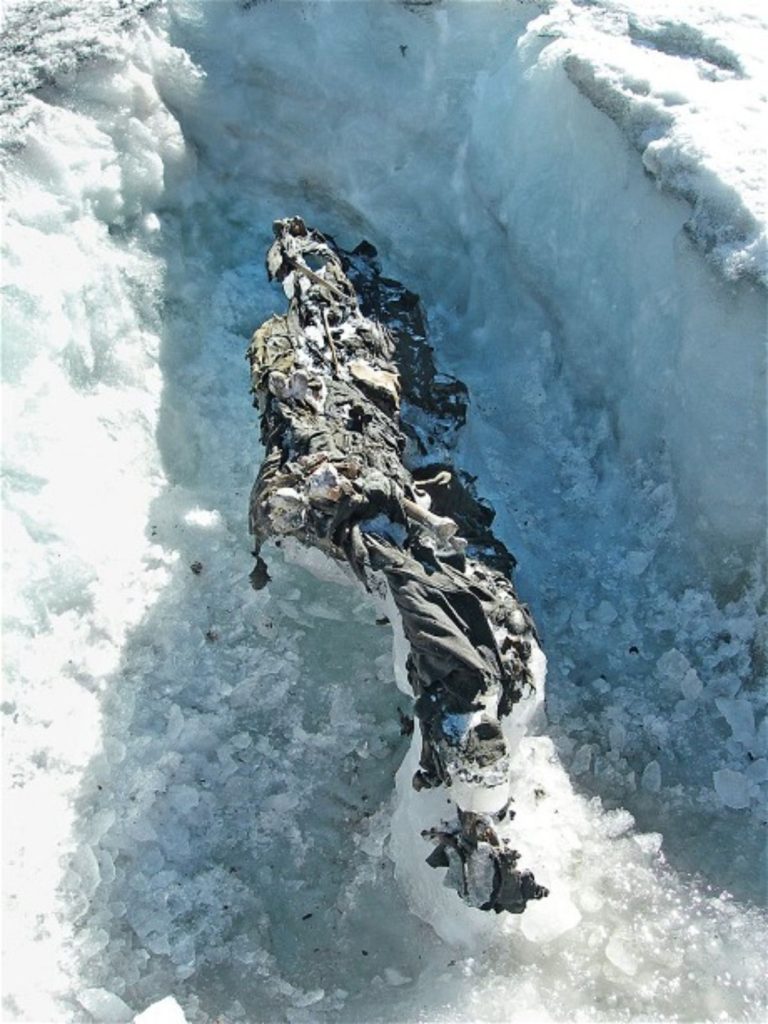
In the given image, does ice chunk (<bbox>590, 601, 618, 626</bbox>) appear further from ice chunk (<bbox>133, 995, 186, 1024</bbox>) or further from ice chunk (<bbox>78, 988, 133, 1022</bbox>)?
ice chunk (<bbox>78, 988, 133, 1022</bbox>)

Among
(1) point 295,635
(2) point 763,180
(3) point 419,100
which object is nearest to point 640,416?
(2) point 763,180

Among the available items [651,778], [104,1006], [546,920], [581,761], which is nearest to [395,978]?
[546,920]

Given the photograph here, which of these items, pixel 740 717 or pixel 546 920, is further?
pixel 740 717

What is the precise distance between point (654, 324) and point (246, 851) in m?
2.89

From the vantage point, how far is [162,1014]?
3.34 meters

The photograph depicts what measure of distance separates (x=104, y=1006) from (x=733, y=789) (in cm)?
248

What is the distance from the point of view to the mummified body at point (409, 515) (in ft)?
11.4

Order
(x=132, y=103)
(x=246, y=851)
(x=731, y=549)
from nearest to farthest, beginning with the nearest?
1. (x=246, y=851)
2. (x=731, y=549)
3. (x=132, y=103)

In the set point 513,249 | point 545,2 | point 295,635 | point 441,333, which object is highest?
point 545,2

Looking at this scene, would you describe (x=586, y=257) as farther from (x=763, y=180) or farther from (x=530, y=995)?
(x=530, y=995)

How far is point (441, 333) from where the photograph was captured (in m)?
5.62

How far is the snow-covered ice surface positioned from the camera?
372 cm

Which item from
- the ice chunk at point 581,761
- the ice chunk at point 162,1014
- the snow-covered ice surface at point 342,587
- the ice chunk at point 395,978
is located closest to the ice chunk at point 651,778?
the snow-covered ice surface at point 342,587

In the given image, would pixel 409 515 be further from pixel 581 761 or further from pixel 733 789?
pixel 733 789
